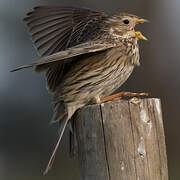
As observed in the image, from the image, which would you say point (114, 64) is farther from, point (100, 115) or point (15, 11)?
point (15, 11)

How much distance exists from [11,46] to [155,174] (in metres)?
12.2

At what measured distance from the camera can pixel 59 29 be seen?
550 centimetres

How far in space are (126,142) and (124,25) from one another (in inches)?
72.5

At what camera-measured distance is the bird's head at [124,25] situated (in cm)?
514

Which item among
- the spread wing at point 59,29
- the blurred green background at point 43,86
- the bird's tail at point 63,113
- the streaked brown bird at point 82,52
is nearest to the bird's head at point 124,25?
the streaked brown bird at point 82,52

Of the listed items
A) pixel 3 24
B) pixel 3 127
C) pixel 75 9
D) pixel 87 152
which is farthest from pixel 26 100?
pixel 87 152

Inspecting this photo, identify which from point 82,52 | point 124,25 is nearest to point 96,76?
point 82,52

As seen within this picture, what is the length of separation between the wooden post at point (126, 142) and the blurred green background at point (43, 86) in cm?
694

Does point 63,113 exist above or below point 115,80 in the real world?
below

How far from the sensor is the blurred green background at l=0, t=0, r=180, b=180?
39.2 ft

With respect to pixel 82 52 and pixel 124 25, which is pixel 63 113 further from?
pixel 124 25

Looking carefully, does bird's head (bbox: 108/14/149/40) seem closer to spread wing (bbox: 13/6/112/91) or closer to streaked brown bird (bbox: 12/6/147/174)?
streaked brown bird (bbox: 12/6/147/174)

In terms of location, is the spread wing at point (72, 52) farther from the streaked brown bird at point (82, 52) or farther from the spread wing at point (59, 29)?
the spread wing at point (59, 29)

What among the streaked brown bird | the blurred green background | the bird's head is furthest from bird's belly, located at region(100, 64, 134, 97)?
the blurred green background
